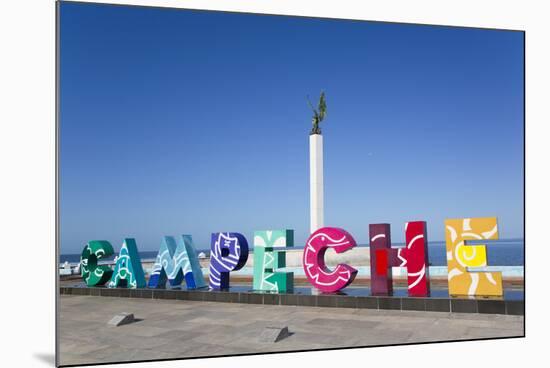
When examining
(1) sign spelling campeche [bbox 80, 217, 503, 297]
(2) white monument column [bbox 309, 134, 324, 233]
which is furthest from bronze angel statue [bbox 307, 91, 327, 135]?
(1) sign spelling campeche [bbox 80, 217, 503, 297]

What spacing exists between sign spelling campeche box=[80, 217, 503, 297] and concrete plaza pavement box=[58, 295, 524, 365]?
572 millimetres

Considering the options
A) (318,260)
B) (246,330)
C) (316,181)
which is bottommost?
(246,330)

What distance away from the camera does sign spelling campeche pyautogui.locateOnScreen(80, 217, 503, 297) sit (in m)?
8.60

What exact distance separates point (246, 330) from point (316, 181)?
9.99 metres

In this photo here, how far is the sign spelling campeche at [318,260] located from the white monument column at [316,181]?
22.0 ft

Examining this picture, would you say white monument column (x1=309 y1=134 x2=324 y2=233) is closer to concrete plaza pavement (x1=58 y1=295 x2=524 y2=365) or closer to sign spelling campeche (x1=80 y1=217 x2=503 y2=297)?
sign spelling campeche (x1=80 y1=217 x2=503 y2=297)

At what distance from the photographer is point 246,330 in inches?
304

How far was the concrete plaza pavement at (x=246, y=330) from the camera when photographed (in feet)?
22.5

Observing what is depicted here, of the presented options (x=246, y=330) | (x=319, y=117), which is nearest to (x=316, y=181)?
(x=319, y=117)

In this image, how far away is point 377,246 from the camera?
9055mm

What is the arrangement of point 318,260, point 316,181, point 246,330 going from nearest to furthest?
point 246,330
point 318,260
point 316,181

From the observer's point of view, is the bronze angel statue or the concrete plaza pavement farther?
the bronze angel statue

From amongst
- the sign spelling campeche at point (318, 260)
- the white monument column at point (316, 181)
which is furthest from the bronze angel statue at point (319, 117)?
the sign spelling campeche at point (318, 260)

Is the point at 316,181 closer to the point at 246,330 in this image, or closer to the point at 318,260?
the point at 318,260
